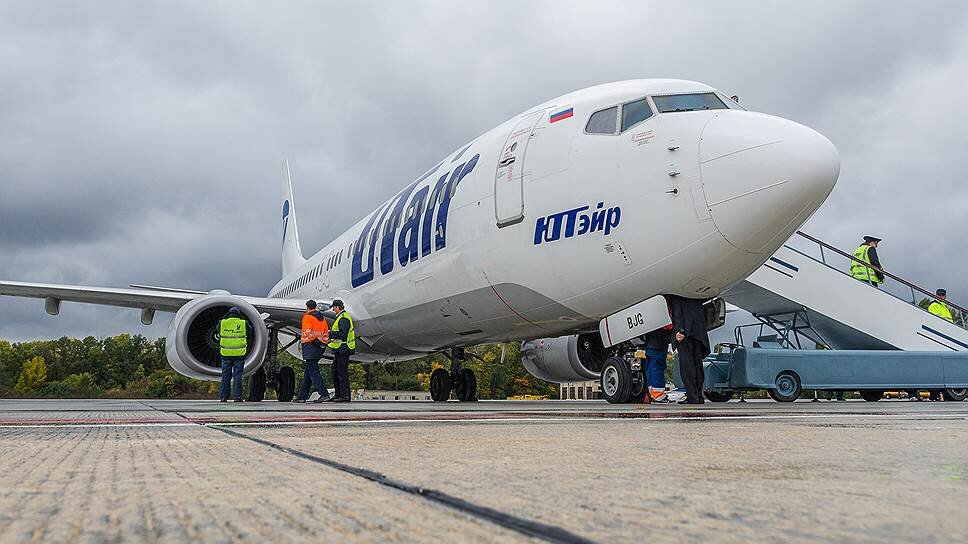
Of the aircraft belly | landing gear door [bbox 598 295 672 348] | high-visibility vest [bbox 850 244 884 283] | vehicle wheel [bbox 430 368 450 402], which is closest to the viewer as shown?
landing gear door [bbox 598 295 672 348]

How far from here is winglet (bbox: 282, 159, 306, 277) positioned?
1976 centimetres

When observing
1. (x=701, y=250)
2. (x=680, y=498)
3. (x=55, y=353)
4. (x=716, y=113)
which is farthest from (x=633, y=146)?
(x=55, y=353)

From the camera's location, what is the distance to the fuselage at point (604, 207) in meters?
5.20

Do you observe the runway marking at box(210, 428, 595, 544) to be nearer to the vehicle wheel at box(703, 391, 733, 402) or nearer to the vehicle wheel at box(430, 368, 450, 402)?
the vehicle wheel at box(703, 391, 733, 402)

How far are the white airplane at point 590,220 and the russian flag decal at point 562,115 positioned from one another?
14mm

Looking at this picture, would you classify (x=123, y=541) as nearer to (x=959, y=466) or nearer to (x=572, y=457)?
(x=572, y=457)

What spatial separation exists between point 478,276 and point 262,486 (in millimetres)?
5806

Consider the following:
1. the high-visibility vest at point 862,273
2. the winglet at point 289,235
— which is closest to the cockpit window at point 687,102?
the high-visibility vest at point 862,273

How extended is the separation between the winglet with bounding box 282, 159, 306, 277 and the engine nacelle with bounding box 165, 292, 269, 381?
32.7ft

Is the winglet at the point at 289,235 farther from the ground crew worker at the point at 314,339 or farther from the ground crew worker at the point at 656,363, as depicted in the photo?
the ground crew worker at the point at 656,363

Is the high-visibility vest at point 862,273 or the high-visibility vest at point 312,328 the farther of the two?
the high-visibility vest at point 862,273

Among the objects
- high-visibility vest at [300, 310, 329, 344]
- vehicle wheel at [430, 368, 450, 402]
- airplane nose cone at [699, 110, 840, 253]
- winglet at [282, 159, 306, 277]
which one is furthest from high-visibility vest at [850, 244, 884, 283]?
winglet at [282, 159, 306, 277]

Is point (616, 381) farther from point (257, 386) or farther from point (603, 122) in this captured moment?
point (257, 386)

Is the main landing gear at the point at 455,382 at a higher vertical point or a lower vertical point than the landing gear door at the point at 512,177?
lower
